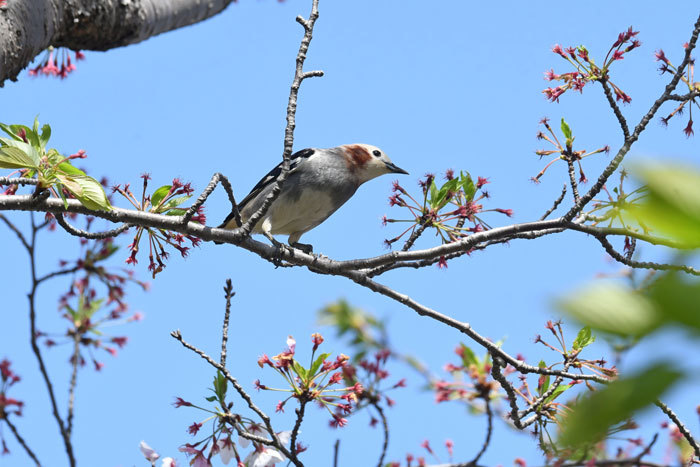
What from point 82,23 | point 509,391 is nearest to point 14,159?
point 82,23

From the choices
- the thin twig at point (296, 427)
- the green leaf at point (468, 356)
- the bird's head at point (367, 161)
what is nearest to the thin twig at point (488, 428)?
the green leaf at point (468, 356)

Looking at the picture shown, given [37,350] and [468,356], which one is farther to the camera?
[37,350]

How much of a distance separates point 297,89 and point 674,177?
3.86 metres

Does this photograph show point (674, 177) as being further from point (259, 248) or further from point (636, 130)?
point (259, 248)

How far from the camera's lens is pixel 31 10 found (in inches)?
151

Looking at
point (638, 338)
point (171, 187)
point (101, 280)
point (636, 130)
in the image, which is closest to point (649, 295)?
point (638, 338)

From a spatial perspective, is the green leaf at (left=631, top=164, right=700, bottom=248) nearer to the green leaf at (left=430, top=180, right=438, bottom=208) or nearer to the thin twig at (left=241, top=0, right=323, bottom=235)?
the thin twig at (left=241, top=0, right=323, bottom=235)

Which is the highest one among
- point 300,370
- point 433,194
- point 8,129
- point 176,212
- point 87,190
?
point 8,129

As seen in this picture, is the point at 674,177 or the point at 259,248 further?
the point at 259,248

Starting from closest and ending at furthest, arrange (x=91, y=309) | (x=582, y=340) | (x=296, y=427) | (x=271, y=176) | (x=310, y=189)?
(x=296, y=427) → (x=582, y=340) → (x=91, y=309) → (x=310, y=189) → (x=271, y=176)

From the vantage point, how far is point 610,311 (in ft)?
1.97

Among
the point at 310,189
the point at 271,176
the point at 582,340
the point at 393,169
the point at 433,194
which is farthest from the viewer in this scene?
the point at 393,169

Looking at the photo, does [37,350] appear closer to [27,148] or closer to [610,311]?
[27,148]

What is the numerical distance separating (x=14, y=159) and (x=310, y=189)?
12.4 feet
